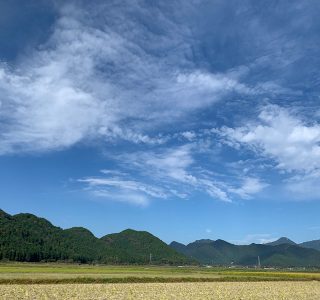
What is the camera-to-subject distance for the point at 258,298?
35750 mm

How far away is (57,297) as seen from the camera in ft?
99.8

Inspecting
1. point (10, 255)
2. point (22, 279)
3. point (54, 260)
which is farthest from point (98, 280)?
point (54, 260)

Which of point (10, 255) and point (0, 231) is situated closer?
point (10, 255)

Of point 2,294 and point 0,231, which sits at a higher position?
point 0,231

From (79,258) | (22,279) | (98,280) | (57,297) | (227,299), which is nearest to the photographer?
(57,297)

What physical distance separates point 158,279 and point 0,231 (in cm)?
15822

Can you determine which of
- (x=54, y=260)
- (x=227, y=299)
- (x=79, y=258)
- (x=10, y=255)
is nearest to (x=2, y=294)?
(x=227, y=299)

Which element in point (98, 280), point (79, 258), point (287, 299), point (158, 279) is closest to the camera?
point (287, 299)

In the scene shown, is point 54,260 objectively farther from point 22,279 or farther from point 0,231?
point 22,279

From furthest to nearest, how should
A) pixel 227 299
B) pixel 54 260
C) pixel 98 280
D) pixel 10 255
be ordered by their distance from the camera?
1. pixel 54 260
2. pixel 10 255
3. pixel 98 280
4. pixel 227 299

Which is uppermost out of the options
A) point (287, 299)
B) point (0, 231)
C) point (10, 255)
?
point (0, 231)

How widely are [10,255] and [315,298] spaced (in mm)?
131931

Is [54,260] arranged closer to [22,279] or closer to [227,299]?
[22,279]

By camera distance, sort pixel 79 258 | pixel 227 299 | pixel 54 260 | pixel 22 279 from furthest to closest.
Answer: pixel 79 258
pixel 54 260
pixel 22 279
pixel 227 299
